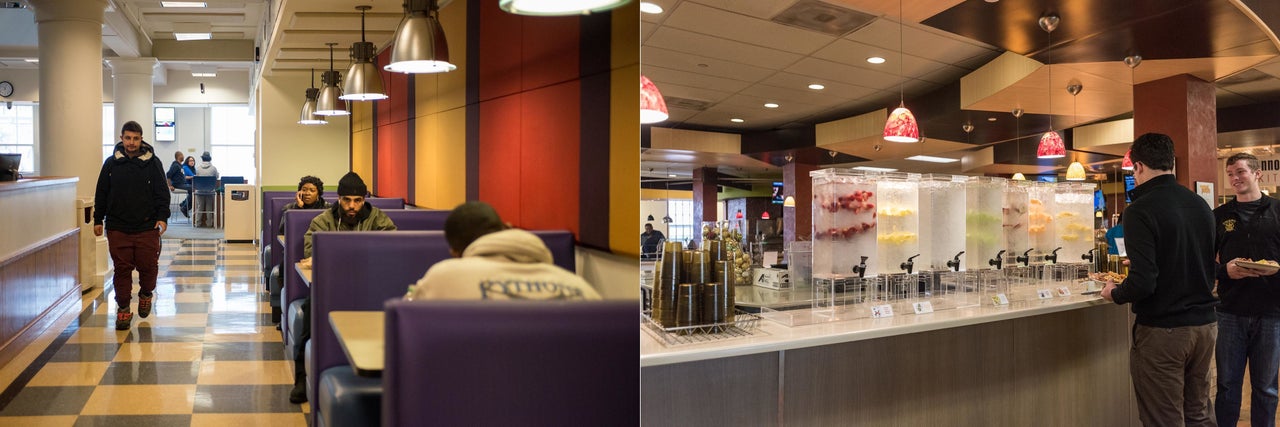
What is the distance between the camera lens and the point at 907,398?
2.83m

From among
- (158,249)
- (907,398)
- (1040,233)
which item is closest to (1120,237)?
(1040,233)

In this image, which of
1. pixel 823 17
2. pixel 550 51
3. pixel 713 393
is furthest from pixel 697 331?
pixel 823 17

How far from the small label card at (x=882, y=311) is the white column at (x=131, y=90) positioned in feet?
33.4

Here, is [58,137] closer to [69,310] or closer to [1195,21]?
[69,310]

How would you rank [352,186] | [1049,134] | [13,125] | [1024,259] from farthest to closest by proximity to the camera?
[13,125] < [1049,134] < [1024,259] < [352,186]

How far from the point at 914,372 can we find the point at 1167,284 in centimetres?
100

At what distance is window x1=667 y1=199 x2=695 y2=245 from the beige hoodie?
36 centimetres

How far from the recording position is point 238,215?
36.5 ft

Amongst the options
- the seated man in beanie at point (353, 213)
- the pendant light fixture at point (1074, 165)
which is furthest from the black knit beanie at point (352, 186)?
the pendant light fixture at point (1074, 165)

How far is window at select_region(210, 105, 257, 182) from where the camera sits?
17719 mm

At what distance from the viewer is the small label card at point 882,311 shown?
2.80 m

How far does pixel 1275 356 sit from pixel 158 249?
6308 mm

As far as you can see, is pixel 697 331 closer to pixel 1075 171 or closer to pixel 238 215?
pixel 1075 171

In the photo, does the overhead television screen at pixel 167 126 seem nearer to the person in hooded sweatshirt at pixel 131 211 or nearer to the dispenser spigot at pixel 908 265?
the person in hooded sweatshirt at pixel 131 211
